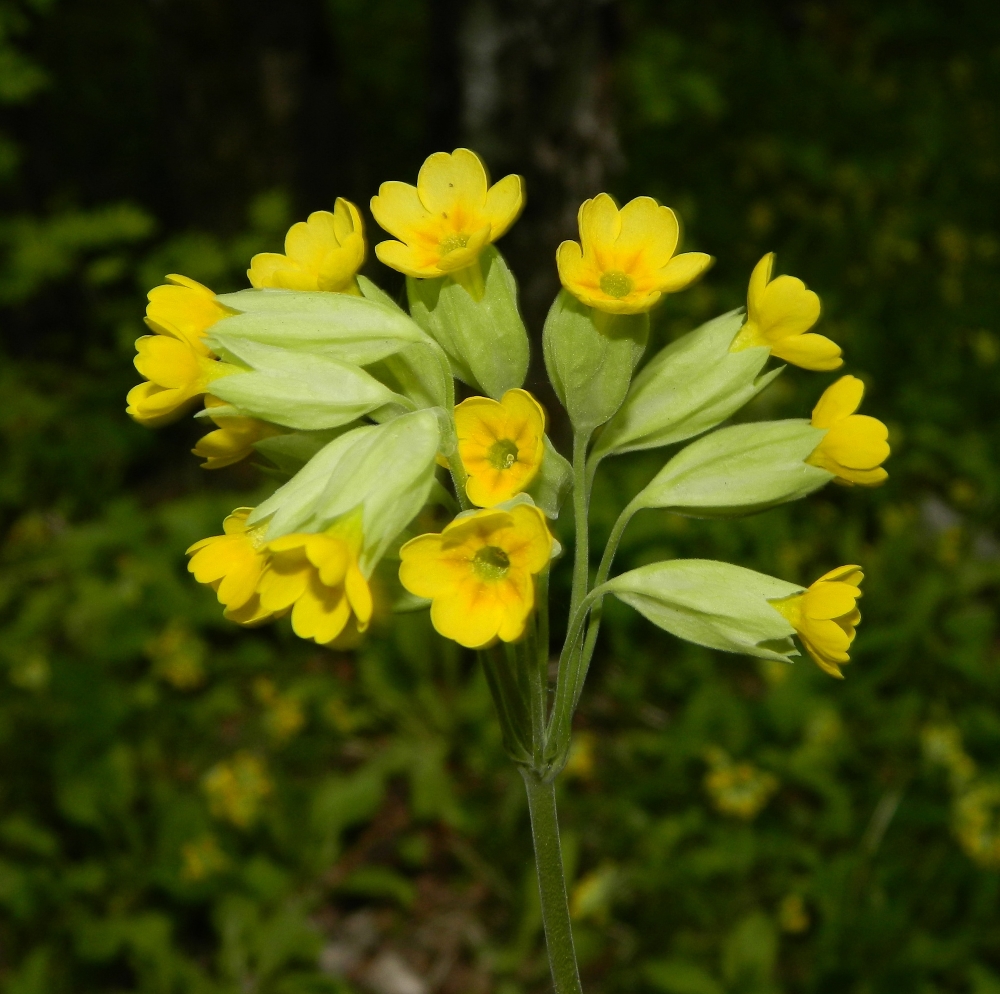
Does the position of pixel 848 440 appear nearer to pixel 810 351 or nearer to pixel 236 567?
pixel 810 351

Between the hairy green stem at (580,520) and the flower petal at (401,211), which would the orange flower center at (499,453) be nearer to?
the hairy green stem at (580,520)

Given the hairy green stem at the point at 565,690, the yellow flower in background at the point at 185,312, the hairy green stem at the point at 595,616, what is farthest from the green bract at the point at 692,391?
the yellow flower in background at the point at 185,312

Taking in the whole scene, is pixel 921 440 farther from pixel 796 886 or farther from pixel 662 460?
pixel 796 886

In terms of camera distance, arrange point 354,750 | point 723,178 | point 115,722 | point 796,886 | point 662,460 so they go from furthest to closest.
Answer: point 723,178
point 662,460
point 354,750
point 115,722
point 796,886

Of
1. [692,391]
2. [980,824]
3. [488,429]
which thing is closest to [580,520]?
[488,429]

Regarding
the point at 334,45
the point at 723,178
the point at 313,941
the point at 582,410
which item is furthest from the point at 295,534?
the point at 723,178

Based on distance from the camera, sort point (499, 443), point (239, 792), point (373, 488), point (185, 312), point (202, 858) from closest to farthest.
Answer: point (373, 488) → point (499, 443) → point (185, 312) → point (202, 858) → point (239, 792)
